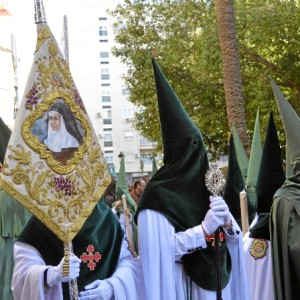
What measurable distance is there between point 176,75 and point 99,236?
683 inches

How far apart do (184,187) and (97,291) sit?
1160mm

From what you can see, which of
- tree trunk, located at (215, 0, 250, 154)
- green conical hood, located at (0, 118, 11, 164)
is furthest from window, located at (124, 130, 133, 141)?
green conical hood, located at (0, 118, 11, 164)

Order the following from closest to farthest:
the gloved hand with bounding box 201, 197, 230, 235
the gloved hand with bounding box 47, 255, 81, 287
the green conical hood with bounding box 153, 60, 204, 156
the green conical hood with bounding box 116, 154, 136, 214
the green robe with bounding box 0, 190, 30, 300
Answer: the gloved hand with bounding box 47, 255, 81, 287, the gloved hand with bounding box 201, 197, 230, 235, the green conical hood with bounding box 153, 60, 204, 156, the green robe with bounding box 0, 190, 30, 300, the green conical hood with bounding box 116, 154, 136, 214

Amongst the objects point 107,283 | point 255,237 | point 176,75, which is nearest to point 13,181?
point 107,283

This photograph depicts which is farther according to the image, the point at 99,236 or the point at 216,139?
the point at 216,139

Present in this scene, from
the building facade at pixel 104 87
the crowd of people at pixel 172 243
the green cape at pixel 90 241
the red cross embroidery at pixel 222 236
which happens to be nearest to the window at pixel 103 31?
the building facade at pixel 104 87

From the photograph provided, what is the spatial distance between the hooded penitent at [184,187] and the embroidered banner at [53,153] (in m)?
0.62

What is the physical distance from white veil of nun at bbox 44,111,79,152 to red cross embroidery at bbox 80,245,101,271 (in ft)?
2.34

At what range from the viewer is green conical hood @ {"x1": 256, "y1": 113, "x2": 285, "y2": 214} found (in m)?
6.71

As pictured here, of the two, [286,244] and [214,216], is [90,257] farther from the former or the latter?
[286,244]

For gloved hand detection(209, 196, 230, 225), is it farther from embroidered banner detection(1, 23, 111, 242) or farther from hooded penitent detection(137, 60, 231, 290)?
embroidered banner detection(1, 23, 111, 242)

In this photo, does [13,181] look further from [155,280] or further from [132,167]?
[132,167]

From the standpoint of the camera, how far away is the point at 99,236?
506cm

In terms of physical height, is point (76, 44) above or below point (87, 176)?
above
